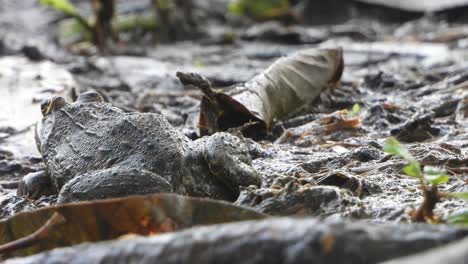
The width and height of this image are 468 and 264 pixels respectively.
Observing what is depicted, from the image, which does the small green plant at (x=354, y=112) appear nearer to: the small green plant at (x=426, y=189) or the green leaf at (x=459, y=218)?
the small green plant at (x=426, y=189)

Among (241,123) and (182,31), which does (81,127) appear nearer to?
(241,123)

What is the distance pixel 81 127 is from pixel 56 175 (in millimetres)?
258

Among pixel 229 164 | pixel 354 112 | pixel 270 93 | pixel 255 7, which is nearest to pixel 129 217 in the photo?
pixel 229 164

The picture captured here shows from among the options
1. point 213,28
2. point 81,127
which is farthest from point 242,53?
point 81,127

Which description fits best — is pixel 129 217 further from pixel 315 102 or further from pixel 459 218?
pixel 315 102

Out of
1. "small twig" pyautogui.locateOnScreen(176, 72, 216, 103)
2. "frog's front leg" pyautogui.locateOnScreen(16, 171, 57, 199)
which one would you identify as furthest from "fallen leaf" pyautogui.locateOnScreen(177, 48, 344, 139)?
"frog's front leg" pyautogui.locateOnScreen(16, 171, 57, 199)

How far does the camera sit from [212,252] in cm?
151

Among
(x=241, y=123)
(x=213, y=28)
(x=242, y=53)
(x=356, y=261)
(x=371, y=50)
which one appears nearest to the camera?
(x=356, y=261)

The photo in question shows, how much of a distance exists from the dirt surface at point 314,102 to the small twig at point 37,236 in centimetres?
71

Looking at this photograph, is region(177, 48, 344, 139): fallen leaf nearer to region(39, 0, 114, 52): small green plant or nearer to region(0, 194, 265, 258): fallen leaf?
region(0, 194, 265, 258): fallen leaf

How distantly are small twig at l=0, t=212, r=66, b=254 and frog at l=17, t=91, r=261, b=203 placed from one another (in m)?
0.58

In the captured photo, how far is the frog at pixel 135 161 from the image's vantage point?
2.66m

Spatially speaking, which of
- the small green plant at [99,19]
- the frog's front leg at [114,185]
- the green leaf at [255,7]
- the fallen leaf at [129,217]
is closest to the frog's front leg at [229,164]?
the frog's front leg at [114,185]

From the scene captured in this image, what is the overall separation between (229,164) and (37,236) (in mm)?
1085
